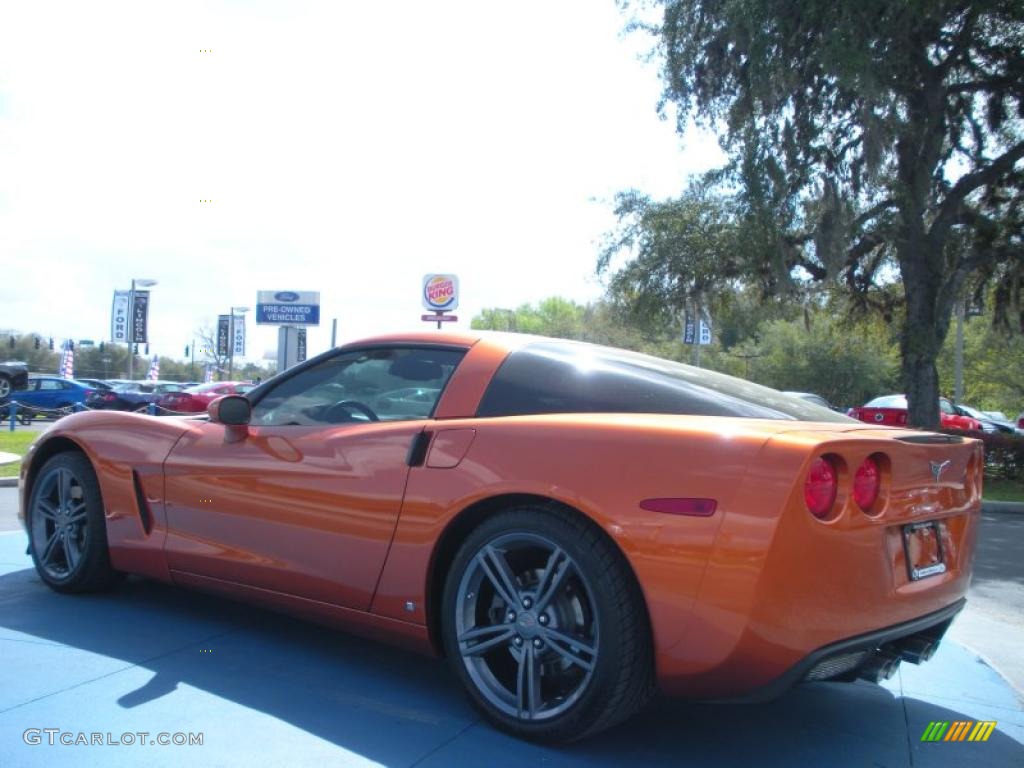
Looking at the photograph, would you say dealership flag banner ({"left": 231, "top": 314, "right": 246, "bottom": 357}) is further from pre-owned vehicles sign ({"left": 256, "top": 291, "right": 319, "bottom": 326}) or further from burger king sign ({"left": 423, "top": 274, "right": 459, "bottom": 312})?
burger king sign ({"left": 423, "top": 274, "right": 459, "bottom": 312})

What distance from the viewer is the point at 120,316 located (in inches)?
1633

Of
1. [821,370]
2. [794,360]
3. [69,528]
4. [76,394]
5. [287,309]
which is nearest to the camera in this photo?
[69,528]

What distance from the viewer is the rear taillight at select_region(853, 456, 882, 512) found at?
105 inches

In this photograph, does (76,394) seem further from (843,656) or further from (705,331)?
(843,656)

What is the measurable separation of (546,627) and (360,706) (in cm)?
82

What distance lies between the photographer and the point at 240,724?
9.61ft

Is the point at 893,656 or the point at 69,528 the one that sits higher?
the point at 893,656

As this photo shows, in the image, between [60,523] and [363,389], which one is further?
[60,523]

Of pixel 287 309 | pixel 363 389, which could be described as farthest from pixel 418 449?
pixel 287 309

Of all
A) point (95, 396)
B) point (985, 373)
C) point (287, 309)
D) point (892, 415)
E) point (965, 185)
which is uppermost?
point (965, 185)

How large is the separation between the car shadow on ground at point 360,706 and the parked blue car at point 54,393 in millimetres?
28909

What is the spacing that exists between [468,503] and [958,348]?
3551 cm

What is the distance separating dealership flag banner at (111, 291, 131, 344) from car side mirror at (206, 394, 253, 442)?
4113 centimetres

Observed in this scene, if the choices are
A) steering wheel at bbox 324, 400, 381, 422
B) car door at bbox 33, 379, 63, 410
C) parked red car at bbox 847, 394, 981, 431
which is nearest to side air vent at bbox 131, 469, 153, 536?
steering wheel at bbox 324, 400, 381, 422
